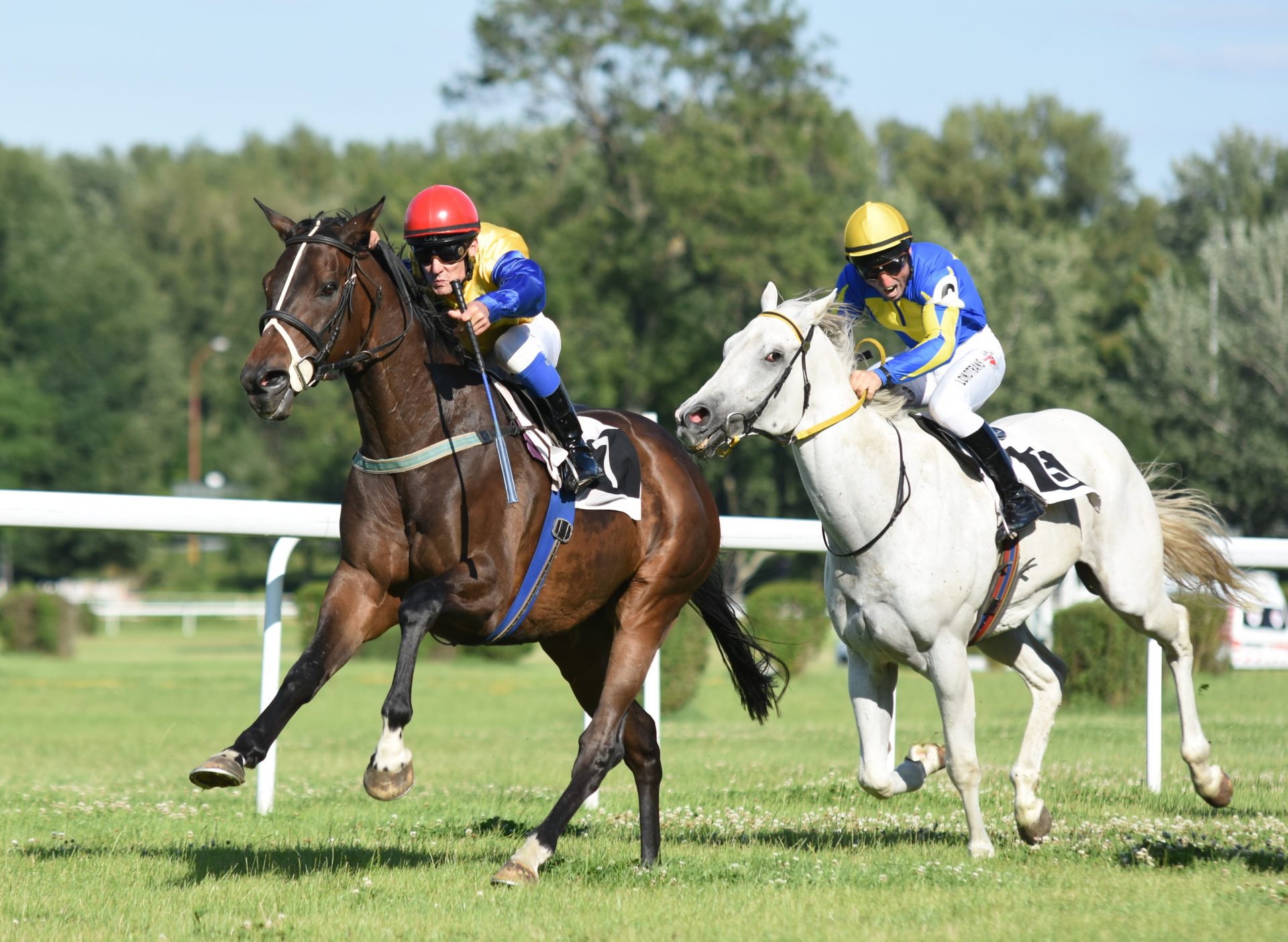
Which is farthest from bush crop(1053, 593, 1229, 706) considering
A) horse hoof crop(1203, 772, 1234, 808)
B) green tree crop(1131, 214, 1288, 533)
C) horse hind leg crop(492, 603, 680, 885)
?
green tree crop(1131, 214, 1288, 533)

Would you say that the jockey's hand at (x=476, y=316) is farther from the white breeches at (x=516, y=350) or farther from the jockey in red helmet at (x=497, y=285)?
the white breeches at (x=516, y=350)

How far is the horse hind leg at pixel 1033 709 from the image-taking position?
226 inches

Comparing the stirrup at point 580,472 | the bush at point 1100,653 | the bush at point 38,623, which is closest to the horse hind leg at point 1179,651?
the stirrup at point 580,472

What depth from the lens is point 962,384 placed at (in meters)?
6.11

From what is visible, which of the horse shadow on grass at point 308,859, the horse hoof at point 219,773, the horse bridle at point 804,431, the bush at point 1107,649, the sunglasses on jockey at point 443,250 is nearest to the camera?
the horse hoof at point 219,773

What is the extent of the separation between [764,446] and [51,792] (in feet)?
109

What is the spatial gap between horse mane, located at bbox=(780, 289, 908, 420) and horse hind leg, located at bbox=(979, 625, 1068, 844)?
1.25 metres

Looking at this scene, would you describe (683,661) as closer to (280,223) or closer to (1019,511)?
(1019,511)

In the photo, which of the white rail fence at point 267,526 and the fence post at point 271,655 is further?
the fence post at point 271,655

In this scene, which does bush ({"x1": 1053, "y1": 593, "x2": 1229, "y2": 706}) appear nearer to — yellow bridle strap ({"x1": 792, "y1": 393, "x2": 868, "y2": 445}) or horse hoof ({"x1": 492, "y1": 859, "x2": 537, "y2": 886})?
yellow bridle strap ({"x1": 792, "y1": 393, "x2": 868, "y2": 445})

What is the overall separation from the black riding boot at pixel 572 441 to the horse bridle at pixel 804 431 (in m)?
0.53

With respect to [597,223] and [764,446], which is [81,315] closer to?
[597,223]

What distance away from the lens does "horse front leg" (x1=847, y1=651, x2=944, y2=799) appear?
18.7 ft

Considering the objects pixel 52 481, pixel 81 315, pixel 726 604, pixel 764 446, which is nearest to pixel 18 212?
pixel 81 315
